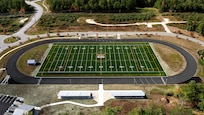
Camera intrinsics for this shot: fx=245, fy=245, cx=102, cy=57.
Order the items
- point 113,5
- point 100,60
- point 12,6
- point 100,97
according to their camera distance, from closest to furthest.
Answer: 1. point 100,97
2. point 100,60
3. point 113,5
4. point 12,6

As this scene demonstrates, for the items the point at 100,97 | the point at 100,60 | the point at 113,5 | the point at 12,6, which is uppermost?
the point at 113,5

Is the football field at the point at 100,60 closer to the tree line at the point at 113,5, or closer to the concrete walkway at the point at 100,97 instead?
the concrete walkway at the point at 100,97

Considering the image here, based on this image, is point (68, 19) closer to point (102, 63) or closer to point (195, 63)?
point (102, 63)

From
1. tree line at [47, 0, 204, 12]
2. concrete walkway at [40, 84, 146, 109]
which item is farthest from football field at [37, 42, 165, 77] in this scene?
tree line at [47, 0, 204, 12]

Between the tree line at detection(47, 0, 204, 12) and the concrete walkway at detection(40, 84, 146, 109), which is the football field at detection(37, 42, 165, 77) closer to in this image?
the concrete walkway at detection(40, 84, 146, 109)

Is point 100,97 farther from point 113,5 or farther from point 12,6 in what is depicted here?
point 12,6

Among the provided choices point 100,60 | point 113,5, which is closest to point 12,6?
point 113,5

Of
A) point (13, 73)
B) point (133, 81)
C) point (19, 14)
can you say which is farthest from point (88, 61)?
point (19, 14)

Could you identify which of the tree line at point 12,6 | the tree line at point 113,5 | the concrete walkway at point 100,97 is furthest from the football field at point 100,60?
the tree line at point 12,6
